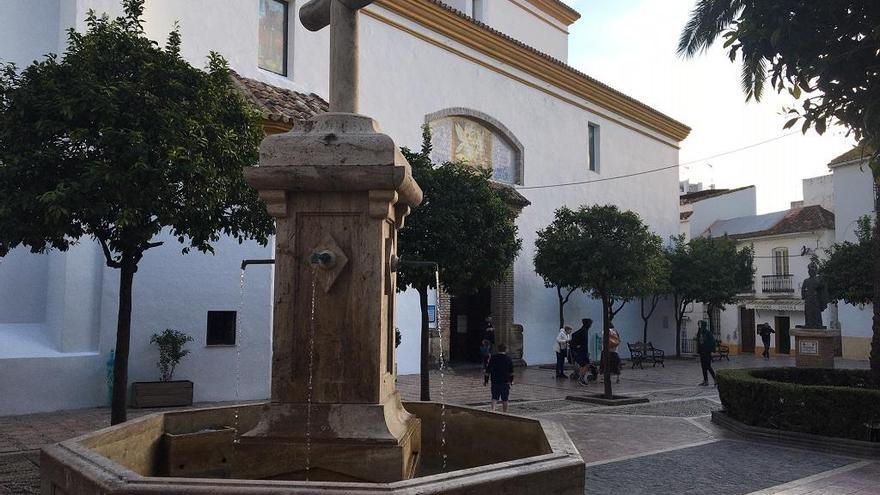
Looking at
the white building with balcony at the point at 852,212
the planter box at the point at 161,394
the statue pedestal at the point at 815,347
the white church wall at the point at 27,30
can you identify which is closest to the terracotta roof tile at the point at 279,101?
the white church wall at the point at 27,30

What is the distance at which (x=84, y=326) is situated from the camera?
37.5 feet

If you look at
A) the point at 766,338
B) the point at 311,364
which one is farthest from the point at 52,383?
the point at 766,338

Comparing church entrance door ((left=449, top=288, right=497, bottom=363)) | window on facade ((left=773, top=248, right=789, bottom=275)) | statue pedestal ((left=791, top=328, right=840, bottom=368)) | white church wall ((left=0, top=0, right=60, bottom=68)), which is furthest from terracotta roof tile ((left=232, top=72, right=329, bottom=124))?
window on facade ((left=773, top=248, right=789, bottom=275))

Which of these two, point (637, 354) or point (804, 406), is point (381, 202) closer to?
point (804, 406)

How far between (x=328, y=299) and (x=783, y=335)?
35.5 m

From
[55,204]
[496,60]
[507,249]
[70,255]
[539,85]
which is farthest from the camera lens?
[539,85]

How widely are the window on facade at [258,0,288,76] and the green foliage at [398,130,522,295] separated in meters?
5.04

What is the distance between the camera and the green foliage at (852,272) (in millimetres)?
23156

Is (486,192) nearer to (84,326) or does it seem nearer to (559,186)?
(84,326)

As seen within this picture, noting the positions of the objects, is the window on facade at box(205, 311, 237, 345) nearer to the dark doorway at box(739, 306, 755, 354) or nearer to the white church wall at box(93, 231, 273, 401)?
the white church wall at box(93, 231, 273, 401)

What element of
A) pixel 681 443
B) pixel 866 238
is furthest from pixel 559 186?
pixel 681 443

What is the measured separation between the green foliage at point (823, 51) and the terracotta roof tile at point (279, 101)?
750cm

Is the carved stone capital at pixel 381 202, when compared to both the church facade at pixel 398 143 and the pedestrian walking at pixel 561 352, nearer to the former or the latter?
the church facade at pixel 398 143

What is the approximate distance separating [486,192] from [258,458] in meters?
8.14
